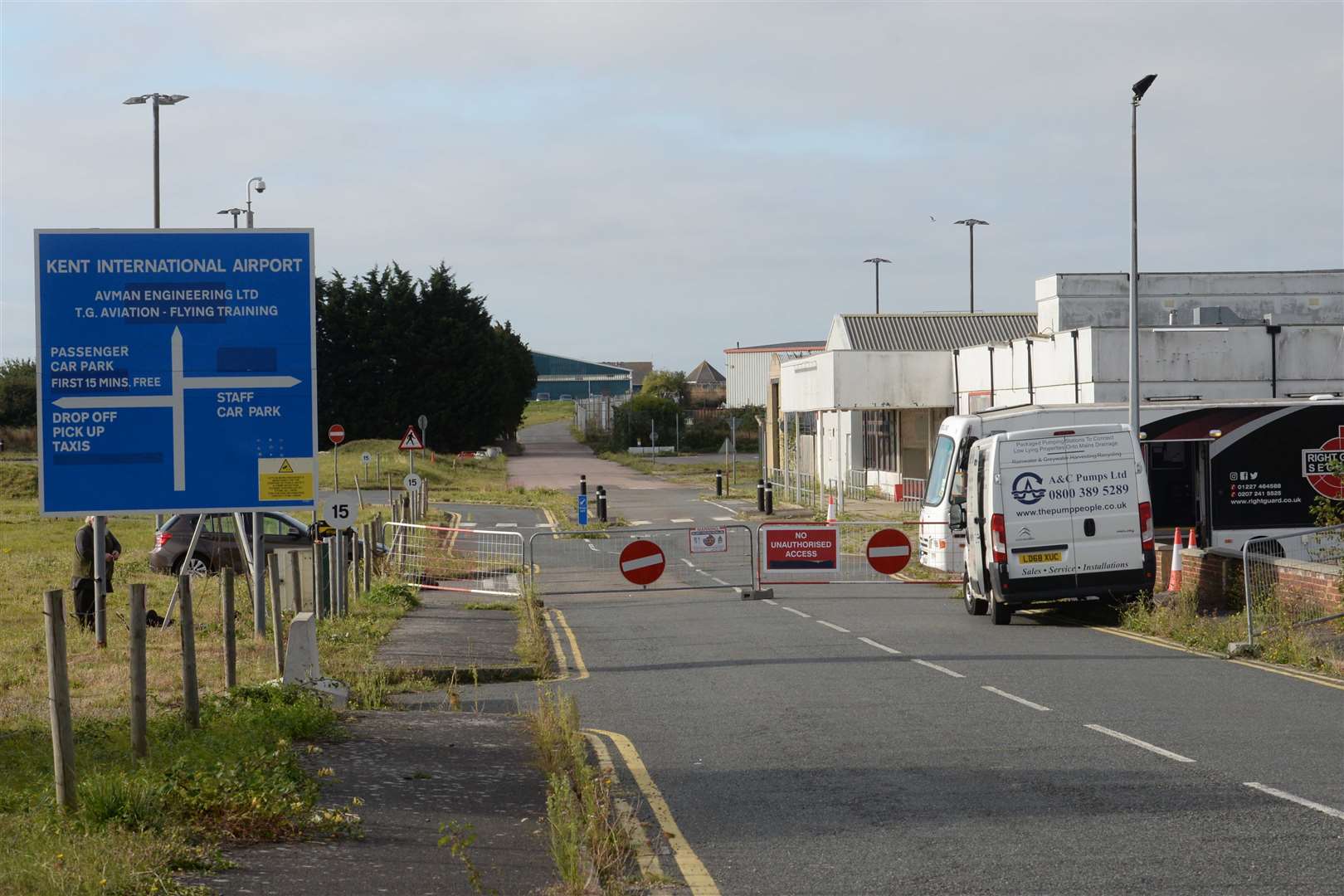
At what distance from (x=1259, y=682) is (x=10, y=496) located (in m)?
46.2

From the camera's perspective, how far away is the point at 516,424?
105812 mm

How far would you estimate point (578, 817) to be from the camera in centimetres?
752

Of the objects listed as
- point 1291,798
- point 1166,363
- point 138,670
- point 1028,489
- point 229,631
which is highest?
point 1166,363

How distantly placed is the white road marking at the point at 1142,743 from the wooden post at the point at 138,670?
6.24m

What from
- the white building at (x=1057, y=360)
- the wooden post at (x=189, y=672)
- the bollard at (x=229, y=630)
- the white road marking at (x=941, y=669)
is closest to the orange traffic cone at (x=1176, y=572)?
the white road marking at (x=941, y=669)

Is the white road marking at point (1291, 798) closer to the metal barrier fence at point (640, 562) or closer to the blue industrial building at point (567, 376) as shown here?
the metal barrier fence at point (640, 562)

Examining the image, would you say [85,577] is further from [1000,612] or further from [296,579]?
[1000,612]

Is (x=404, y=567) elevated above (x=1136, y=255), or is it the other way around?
(x=1136, y=255)

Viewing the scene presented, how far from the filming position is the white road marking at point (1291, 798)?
7.71 metres

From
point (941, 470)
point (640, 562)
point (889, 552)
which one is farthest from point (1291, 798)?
point (941, 470)

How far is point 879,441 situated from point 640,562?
29942 mm

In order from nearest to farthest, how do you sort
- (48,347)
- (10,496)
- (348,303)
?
1. (48,347)
2. (10,496)
3. (348,303)

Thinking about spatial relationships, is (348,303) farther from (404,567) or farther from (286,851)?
(286,851)

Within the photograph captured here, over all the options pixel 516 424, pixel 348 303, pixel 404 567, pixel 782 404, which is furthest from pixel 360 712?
pixel 516 424
